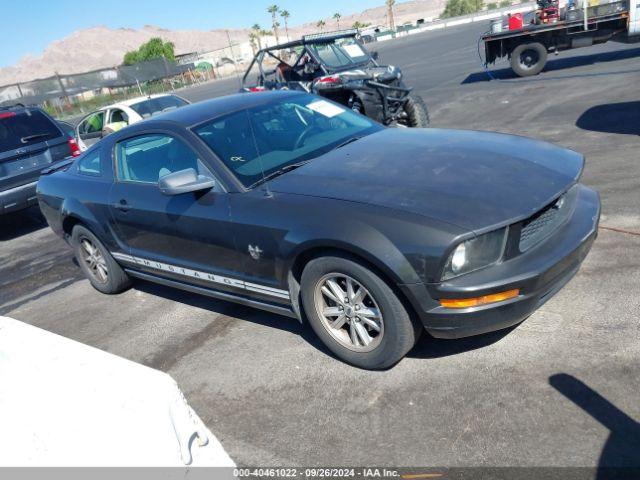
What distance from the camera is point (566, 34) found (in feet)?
44.2

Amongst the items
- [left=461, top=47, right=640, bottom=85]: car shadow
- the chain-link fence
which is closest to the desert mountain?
the chain-link fence

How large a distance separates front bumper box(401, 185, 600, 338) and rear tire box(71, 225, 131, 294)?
125 inches

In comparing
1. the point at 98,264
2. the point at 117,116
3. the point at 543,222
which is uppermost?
the point at 117,116

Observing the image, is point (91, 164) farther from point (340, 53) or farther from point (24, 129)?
point (340, 53)

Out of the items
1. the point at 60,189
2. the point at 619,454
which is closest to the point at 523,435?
the point at 619,454

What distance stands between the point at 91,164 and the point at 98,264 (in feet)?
3.13

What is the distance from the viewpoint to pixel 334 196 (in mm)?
3303

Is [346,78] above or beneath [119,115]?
beneath

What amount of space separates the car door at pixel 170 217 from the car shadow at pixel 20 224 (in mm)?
4642

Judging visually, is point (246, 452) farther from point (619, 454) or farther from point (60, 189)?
point (60, 189)

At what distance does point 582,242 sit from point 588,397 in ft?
2.90

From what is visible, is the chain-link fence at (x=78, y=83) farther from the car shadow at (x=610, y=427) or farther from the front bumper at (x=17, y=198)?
the car shadow at (x=610, y=427)

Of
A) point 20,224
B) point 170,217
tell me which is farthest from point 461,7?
point 170,217

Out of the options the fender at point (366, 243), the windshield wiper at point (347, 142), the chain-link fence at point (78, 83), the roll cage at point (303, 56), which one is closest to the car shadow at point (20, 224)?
the roll cage at point (303, 56)
